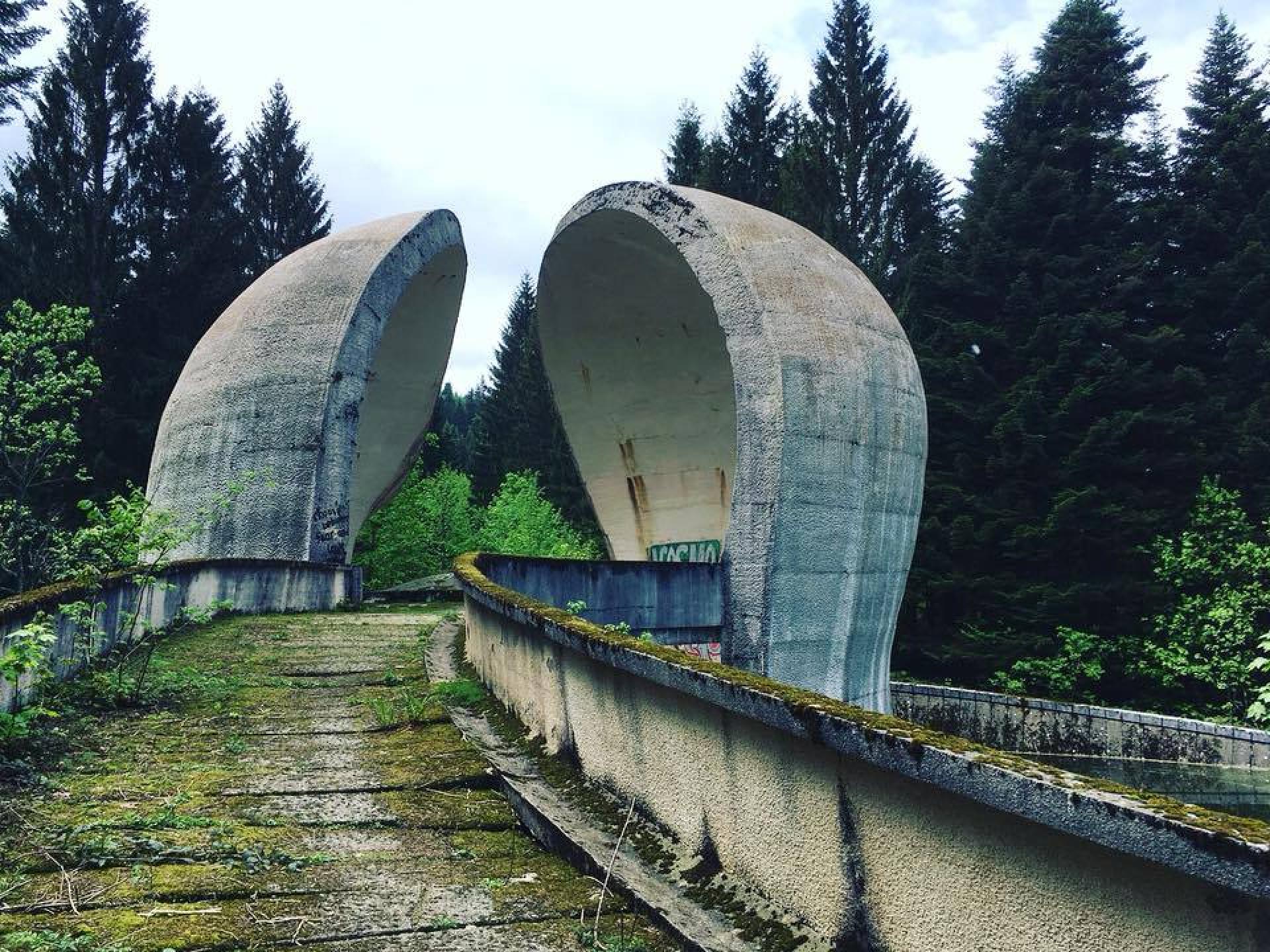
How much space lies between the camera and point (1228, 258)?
70.1 feet

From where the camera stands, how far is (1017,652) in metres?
19.0

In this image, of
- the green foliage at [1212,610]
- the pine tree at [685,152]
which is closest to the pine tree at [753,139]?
the pine tree at [685,152]

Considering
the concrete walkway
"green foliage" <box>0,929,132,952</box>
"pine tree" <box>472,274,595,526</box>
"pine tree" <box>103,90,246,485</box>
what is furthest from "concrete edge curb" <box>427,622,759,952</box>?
"pine tree" <box>472,274,595,526</box>

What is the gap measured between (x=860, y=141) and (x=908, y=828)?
29.1m

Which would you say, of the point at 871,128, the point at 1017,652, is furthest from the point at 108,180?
the point at 1017,652

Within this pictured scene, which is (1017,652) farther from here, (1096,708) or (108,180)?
(108,180)

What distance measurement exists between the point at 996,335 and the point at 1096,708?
803 centimetres

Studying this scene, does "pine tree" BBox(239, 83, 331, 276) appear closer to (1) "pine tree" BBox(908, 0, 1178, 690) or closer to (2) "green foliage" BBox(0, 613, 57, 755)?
(1) "pine tree" BBox(908, 0, 1178, 690)

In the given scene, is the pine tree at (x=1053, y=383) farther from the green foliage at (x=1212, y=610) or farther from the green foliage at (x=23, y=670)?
the green foliage at (x=23, y=670)

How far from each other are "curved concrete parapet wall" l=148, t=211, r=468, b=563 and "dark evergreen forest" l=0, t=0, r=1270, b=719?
194cm

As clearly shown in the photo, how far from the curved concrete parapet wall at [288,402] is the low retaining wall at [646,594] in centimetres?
423

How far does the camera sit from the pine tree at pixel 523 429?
38688 mm

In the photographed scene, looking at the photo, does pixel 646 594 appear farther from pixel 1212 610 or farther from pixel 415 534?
pixel 415 534

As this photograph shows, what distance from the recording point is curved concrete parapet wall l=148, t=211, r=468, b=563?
43.8 ft
